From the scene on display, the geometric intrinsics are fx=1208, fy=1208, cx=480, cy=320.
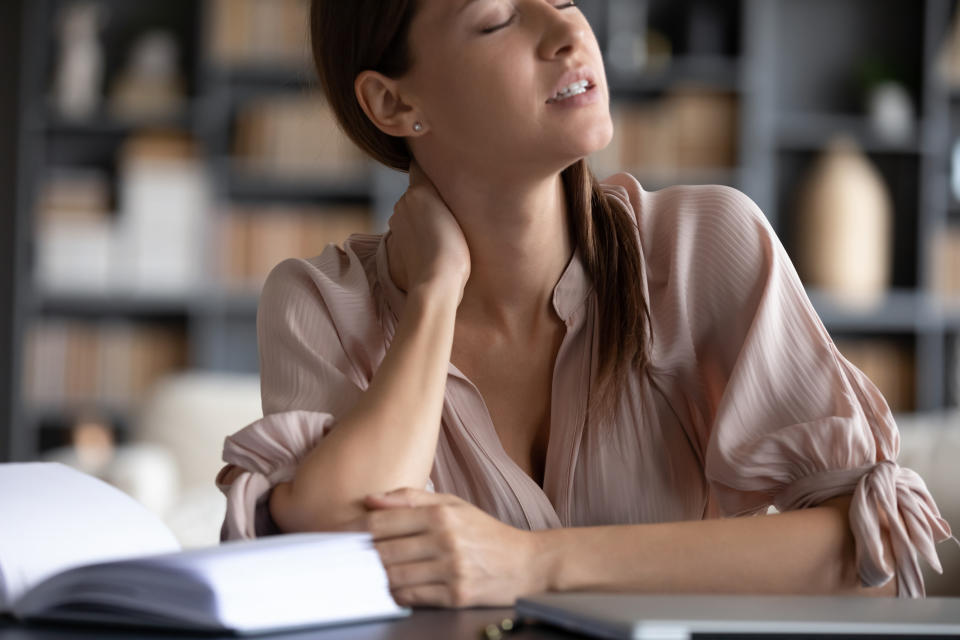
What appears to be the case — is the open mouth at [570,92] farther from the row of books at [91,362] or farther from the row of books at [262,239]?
the row of books at [91,362]

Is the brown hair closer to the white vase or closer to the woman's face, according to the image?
the woman's face

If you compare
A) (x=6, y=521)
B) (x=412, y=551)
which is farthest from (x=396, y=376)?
(x=6, y=521)

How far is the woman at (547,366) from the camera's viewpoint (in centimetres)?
101

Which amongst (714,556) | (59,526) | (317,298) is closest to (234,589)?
(59,526)

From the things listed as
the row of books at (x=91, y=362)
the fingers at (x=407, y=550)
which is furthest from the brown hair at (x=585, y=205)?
the row of books at (x=91, y=362)

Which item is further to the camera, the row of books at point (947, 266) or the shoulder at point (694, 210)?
the row of books at point (947, 266)

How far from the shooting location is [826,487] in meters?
1.07

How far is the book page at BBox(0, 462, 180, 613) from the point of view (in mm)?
917

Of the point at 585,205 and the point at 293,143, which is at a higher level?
the point at 293,143

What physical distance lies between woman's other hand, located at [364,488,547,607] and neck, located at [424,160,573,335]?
0.43 m

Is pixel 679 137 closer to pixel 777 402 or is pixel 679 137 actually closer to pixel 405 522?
pixel 777 402

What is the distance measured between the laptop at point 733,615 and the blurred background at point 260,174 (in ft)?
12.2

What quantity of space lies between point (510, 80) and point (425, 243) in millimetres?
205

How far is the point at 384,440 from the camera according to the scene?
109 centimetres
